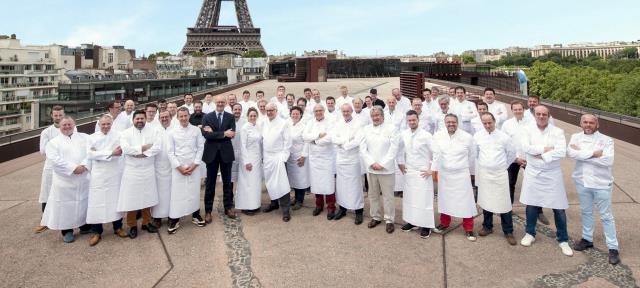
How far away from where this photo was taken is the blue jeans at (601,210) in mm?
3650

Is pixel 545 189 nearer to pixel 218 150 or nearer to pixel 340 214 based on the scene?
pixel 340 214

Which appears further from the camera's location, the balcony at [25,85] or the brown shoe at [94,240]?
the balcony at [25,85]

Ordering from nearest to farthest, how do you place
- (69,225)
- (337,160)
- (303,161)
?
(69,225) → (337,160) → (303,161)

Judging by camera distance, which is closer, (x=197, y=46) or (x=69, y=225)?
(x=69, y=225)

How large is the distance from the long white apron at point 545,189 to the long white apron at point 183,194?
394cm

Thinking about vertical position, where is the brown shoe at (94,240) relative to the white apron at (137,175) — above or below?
below

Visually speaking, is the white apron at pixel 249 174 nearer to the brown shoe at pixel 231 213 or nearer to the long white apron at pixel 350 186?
the brown shoe at pixel 231 213

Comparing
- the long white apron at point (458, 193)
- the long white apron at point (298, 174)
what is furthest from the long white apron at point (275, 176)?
the long white apron at point (458, 193)

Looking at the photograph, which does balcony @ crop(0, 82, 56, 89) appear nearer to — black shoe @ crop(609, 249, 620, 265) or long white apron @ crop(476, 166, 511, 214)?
long white apron @ crop(476, 166, 511, 214)

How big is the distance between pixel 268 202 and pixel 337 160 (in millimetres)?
1511

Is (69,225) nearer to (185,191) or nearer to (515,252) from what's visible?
(185,191)

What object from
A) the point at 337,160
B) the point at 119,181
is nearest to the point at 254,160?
the point at 337,160

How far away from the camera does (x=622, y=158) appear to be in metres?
7.83

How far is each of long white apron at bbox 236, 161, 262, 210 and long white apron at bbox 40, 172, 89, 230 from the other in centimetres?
188
